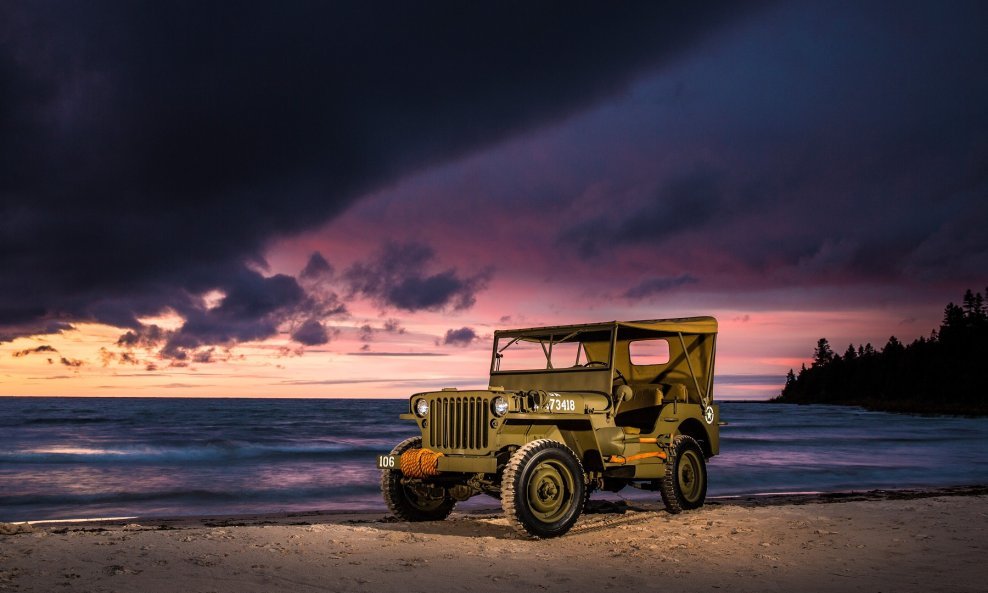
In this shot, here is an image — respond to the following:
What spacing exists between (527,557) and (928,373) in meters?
113

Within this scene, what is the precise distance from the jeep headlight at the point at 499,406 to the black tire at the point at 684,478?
10.3 feet

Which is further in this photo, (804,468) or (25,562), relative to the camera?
(804,468)

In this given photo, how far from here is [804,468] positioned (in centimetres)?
2555

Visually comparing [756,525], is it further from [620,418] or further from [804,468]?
[804,468]

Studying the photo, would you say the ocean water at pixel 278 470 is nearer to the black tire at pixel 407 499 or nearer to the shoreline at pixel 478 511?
the shoreline at pixel 478 511

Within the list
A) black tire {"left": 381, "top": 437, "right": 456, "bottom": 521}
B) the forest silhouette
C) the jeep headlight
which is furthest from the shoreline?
the forest silhouette

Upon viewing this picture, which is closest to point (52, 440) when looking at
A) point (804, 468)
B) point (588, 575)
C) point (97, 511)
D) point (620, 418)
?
point (97, 511)

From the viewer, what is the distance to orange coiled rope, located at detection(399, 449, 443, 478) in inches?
362

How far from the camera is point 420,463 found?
928cm

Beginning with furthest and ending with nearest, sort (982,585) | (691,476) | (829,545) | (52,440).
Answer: (52,440) < (691,476) < (829,545) < (982,585)

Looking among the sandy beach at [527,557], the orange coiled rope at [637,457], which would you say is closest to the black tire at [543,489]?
the sandy beach at [527,557]

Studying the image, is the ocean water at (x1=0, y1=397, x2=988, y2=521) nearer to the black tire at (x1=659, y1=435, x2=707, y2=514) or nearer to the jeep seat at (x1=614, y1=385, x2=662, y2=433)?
the jeep seat at (x1=614, y1=385, x2=662, y2=433)

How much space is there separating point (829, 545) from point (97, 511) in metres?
13.7

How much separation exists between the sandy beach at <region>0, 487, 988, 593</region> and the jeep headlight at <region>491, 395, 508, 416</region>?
1358 millimetres
